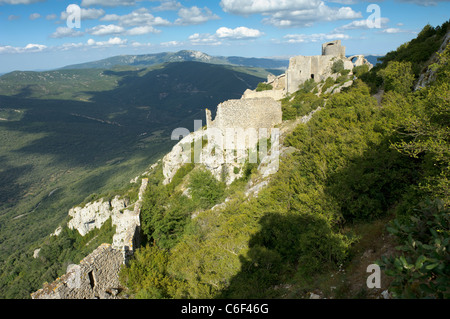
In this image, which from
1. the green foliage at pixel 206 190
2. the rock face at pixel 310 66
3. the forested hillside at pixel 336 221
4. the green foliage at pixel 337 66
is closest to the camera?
the forested hillside at pixel 336 221

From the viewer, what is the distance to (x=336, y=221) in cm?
1044

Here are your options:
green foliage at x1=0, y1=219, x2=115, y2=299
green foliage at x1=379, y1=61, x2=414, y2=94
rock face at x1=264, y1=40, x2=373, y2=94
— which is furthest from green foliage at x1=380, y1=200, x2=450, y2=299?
green foliage at x1=0, y1=219, x2=115, y2=299

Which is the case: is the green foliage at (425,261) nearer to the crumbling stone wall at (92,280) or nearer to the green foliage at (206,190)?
the crumbling stone wall at (92,280)

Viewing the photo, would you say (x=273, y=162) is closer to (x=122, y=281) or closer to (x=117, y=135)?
(x=122, y=281)

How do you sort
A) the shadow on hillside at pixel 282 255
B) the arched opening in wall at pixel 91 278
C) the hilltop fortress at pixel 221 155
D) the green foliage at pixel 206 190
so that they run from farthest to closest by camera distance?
the green foliage at pixel 206 190 < the arched opening in wall at pixel 91 278 < the hilltop fortress at pixel 221 155 < the shadow on hillside at pixel 282 255

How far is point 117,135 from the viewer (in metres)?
190

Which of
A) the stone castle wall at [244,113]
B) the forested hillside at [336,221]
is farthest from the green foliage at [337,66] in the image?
the forested hillside at [336,221]

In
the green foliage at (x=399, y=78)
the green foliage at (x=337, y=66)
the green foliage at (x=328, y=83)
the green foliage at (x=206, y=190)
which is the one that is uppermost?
the green foliage at (x=337, y=66)

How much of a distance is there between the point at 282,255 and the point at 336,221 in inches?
98.9

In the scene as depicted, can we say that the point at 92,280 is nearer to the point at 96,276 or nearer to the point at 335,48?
the point at 96,276

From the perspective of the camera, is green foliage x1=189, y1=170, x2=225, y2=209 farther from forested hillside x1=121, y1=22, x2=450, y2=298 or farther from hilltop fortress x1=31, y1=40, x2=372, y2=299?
forested hillside x1=121, y1=22, x2=450, y2=298

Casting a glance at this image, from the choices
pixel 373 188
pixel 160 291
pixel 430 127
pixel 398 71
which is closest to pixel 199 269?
pixel 160 291

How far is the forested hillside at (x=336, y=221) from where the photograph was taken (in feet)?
22.9

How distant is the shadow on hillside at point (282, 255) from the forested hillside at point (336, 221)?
0.13 ft
